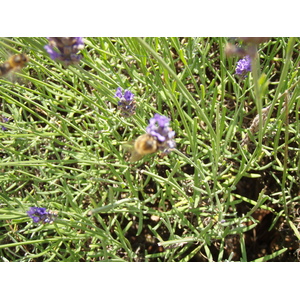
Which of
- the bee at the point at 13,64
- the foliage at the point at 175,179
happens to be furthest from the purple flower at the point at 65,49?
the foliage at the point at 175,179

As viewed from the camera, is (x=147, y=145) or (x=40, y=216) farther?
(x=40, y=216)

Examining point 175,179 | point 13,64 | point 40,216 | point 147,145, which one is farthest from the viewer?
point 175,179

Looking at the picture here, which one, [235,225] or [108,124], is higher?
[108,124]

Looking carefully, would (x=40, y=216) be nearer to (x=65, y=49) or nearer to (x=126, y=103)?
(x=126, y=103)

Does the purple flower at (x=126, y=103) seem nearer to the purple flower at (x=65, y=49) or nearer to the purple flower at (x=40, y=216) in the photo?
the purple flower at (x=65, y=49)

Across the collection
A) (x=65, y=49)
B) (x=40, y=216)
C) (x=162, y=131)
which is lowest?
(x=40, y=216)

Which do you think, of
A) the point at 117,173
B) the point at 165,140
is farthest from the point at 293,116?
the point at 165,140

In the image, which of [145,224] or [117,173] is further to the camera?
[145,224]

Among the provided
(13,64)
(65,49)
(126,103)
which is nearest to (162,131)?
(65,49)
